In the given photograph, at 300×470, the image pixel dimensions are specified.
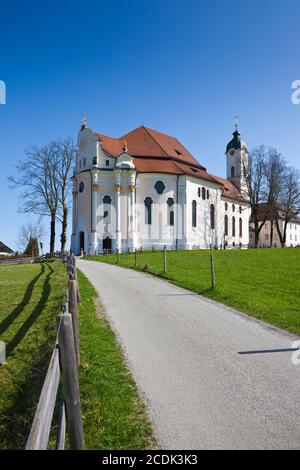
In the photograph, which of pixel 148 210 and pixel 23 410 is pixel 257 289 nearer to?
pixel 23 410

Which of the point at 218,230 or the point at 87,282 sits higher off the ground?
the point at 218,230

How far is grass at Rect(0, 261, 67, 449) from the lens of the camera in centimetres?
477

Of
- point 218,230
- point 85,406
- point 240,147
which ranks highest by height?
point 240,147

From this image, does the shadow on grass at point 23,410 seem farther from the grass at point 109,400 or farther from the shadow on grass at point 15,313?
the shadow on grass at point 15,313

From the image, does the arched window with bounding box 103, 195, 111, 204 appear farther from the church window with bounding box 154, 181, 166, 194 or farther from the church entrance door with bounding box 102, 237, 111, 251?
the church window with bounding box 154, 181, 166, 194

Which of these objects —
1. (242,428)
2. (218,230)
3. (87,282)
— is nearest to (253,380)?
(242,428)

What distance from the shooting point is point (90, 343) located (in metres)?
7.11

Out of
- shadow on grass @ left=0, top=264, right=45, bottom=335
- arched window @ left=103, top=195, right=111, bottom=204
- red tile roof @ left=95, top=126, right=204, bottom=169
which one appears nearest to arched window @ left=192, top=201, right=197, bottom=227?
red tile roof @ left=95, top=126, right=204, bottom=169

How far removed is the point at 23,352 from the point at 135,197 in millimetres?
37321

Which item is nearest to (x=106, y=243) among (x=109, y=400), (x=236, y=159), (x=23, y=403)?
(x=236, y=159)

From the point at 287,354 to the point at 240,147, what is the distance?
206 ft

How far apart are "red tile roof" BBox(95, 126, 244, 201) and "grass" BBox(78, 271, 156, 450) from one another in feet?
128

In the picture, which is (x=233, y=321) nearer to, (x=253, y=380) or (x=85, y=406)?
(x=253, y=380)

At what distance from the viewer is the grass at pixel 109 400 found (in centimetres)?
383
